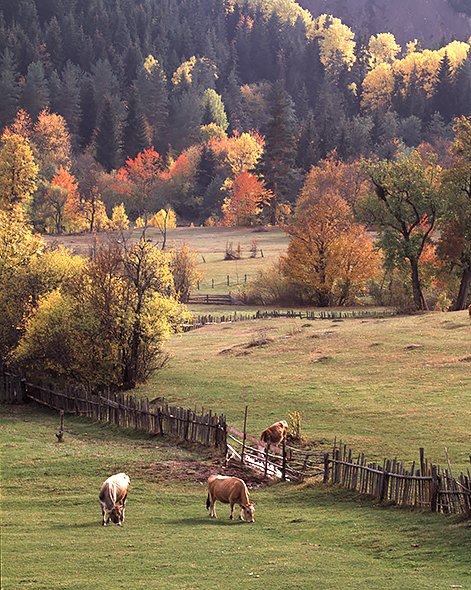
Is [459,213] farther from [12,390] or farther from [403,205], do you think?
[12,390]

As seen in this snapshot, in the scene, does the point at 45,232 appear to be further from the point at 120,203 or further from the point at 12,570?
the point at 12,570

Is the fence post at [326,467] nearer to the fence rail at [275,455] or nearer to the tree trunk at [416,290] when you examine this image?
the fence rail at [275,455]

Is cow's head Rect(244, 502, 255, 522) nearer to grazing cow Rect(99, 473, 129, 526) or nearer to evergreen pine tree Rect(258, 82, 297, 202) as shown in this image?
grazing cow Rect(99, 473, 129, 526)

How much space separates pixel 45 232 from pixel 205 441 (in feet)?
370

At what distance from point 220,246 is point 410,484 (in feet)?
335

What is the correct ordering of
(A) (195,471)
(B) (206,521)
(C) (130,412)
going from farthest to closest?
(C) (130,412) < (A) (195,471) < (B) (206,521)

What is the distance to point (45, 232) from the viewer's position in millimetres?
145875

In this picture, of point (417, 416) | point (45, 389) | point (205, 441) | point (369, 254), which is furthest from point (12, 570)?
point (369, 254)

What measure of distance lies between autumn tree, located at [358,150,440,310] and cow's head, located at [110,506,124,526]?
5359cm

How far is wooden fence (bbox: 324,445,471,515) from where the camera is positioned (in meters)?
25.9

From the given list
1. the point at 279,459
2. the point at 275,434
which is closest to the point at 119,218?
the point at 275,434

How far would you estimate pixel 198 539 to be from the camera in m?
24.8

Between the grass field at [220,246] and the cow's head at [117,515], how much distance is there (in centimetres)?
7167

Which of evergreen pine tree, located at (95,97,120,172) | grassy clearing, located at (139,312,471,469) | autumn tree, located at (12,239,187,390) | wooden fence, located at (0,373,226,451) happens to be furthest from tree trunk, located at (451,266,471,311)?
evergreen pine tree, located at (95,97,120,172)
